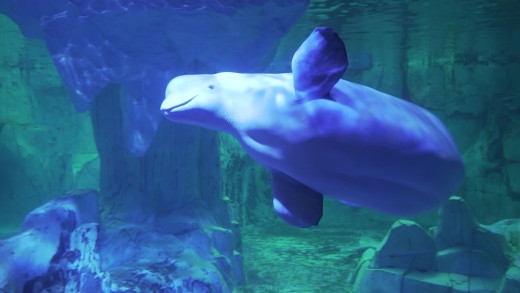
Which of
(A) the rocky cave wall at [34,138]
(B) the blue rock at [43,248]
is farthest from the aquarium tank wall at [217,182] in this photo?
(A) the rocky cave wall at [34,138]

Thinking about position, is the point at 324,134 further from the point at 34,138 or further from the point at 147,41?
the point at 34,138

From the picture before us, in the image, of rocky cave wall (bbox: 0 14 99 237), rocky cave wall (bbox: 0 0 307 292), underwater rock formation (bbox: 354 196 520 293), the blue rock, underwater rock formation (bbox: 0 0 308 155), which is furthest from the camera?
rocky cave wall (bbox: 0 14 99 237)

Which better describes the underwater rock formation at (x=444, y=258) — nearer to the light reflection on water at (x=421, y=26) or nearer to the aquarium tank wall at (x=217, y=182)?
the aquarium tank wall at (x=217, y=182)

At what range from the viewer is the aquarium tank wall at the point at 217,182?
6492 mm

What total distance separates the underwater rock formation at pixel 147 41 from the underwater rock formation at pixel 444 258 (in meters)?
5.24

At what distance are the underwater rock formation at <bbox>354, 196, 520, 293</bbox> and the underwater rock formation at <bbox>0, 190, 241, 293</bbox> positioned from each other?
321cm

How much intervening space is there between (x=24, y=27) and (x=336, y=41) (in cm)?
1069

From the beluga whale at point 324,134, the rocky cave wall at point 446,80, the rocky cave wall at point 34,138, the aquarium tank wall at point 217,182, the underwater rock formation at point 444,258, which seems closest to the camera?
the beluga whale at point 324,134

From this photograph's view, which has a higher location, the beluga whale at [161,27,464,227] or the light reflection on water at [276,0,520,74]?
the light reflection on water at [276,0,520,74]

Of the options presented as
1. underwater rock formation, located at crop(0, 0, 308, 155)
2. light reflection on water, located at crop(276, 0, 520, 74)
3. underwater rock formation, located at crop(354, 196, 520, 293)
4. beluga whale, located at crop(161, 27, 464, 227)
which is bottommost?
underwater rock formation, located at crop(354, 196, 520, 293)

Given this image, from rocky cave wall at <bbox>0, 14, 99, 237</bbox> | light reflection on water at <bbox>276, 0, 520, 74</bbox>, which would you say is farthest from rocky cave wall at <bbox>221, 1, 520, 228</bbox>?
rocky cave wall at <bbox>0, 14, 99, 237</bbox>

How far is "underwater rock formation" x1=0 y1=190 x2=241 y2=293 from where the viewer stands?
5855mm

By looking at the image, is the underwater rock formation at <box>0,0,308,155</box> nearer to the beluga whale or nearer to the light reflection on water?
the light reflection on water

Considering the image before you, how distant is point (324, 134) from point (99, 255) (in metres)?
5.25
